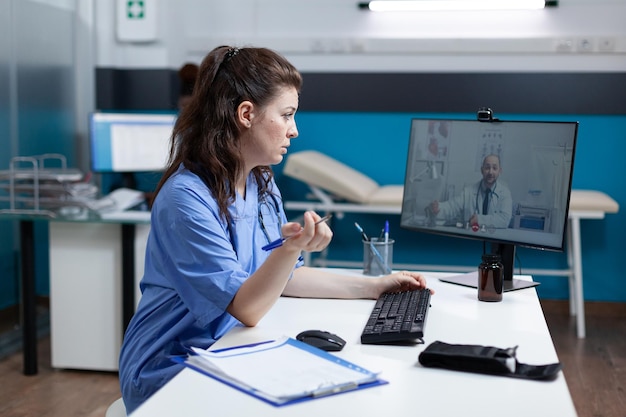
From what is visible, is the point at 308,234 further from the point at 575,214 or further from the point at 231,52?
the point at 575,214

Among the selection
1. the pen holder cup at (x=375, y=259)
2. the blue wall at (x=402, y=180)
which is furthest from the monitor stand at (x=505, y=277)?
the blue wall at (x=402, y=180)

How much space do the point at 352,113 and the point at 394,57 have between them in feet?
1.25

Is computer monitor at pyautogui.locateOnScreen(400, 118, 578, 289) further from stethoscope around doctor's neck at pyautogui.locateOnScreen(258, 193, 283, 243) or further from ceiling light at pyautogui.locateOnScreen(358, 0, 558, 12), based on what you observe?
ceiling light at pyautogui.locateOnScreen(358, 0, 558, 12)

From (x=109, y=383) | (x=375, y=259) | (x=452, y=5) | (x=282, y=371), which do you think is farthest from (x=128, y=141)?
(x=282, y=371)

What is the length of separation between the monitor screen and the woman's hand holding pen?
2362 millimetres

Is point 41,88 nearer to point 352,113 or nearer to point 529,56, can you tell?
point 352,113

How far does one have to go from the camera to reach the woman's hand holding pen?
1.52m

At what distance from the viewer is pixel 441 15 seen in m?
4.49

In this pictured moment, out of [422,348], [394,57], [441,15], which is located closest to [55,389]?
[422,348]

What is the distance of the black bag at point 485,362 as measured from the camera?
1348 millimetres

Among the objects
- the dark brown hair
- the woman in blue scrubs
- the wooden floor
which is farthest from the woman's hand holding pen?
the wooden floor

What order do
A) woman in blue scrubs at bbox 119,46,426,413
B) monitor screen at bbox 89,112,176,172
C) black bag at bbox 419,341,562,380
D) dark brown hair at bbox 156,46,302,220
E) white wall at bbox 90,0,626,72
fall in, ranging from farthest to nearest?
white wall at bbox 90,0,626,72 < monitor screen at bbox 89,112,176,172 < dark brown hair at bbox 156,46,302,220 < woman in blue scrubs at bbox 119,46,426,413 < black bag at bbox 419,341,562,380

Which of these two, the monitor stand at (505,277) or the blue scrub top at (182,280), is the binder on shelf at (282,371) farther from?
the monitor stand at (505,277)

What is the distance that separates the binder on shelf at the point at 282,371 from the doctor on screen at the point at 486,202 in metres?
0.81
